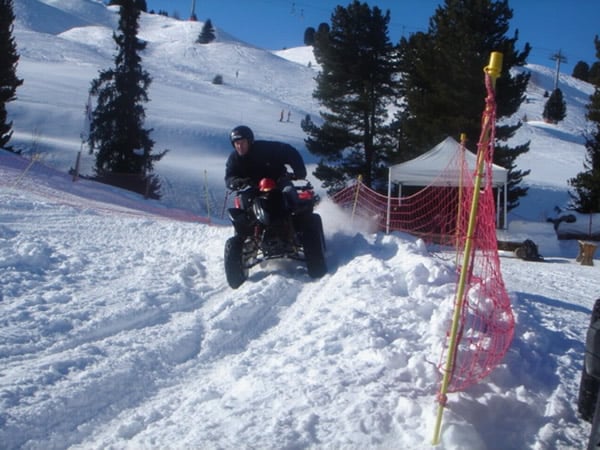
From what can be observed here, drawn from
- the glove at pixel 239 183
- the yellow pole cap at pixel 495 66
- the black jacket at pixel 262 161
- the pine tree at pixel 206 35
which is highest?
the pine tree at pixel 206 35

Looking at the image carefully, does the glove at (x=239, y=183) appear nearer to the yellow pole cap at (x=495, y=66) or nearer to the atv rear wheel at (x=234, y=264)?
the atv rear wheel at (x=234, y=264)

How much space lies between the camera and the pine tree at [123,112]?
2807 cm

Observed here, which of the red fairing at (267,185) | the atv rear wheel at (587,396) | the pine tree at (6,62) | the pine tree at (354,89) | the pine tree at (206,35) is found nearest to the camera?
the atv rear wheel at (587,396)

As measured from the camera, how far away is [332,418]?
11.8 ft

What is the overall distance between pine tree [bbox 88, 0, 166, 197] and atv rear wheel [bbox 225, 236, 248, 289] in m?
22.1

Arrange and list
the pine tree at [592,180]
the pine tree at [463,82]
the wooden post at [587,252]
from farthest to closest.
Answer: the pine tree at [592,180], the pine tree at [463,82], the wooden post at [587,252]

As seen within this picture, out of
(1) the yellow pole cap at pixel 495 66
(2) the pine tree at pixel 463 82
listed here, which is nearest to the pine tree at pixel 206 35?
(2) the pine tree at pixel 463 82

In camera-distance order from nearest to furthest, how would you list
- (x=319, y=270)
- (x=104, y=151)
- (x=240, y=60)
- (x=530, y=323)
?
(x=530, y=323), (x=319, y=270), (x=104, y=151), (x=240, y=60)

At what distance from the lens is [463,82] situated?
23609 mm

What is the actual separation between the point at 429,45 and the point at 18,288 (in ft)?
76.1

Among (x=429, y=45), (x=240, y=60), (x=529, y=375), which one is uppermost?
(x=240, y=60)

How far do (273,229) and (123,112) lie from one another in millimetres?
23088

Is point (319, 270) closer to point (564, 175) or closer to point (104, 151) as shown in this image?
point (104, 151)

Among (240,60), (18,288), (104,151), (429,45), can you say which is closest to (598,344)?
(18,288)
